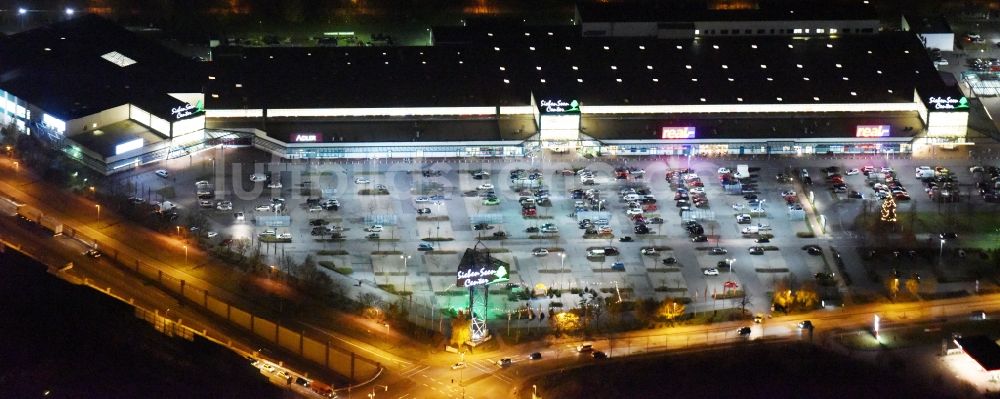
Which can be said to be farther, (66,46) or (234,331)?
(66,46)

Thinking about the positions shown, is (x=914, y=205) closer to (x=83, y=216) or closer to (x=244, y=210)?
(x=244, y=210)

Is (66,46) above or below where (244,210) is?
above

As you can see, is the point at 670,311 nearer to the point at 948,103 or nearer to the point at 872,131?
the point at 872,131

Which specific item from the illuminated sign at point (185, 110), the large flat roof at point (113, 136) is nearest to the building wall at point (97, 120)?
the large flat roof at point (113, 136)

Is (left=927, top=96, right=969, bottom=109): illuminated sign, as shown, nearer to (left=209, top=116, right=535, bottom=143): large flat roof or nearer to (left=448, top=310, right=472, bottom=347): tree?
(left=209, top=116, right=535, bottom=143): large flat roof

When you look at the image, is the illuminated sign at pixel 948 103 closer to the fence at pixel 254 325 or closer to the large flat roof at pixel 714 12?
the large flat roof at pixel 714 12

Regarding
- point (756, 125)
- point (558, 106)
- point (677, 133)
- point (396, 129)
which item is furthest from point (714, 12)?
point (396, 129)

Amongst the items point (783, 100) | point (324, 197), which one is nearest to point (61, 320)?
point (324, 197)
